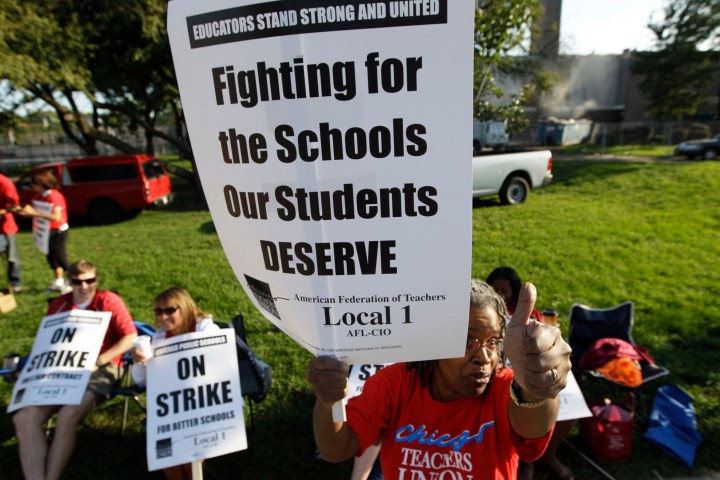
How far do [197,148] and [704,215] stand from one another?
35.6 ft

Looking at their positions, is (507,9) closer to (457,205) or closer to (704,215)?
(457,205)

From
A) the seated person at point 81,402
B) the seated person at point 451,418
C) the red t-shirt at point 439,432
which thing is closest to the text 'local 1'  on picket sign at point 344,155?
the seated person at point 451,418

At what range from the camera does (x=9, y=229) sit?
6199mm

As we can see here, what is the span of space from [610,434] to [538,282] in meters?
3.07

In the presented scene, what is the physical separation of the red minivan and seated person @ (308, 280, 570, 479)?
1257cm

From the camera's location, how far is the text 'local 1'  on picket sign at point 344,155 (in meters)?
0.94

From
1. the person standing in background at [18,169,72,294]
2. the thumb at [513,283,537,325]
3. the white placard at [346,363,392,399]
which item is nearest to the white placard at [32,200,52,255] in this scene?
the person standing in background at [18,169,72,294]

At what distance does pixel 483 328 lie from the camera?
156cm

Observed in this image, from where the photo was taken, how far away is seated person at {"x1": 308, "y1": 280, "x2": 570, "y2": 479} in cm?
144

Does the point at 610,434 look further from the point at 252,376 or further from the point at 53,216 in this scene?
the point at 53,216

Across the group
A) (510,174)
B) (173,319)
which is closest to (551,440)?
(173,319)

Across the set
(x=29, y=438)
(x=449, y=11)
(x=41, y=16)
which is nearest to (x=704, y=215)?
(x=449, y=11)

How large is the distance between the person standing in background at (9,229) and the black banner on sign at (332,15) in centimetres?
669

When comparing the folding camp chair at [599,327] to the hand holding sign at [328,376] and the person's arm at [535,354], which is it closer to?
the person's arm at [535,354]
